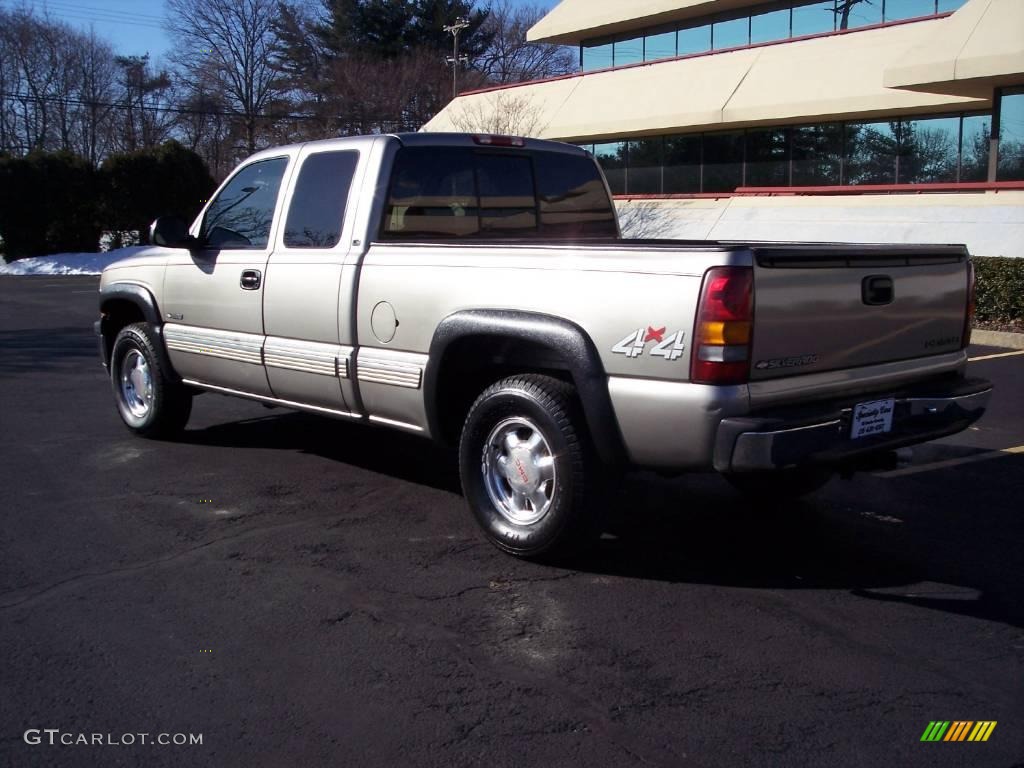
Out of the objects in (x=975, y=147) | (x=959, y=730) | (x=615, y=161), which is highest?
(x=615, y=161)

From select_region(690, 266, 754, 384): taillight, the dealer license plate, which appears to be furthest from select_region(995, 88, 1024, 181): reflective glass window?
select_region(690, 266, 754, 384): taillight

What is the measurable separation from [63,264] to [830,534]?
29.5 m

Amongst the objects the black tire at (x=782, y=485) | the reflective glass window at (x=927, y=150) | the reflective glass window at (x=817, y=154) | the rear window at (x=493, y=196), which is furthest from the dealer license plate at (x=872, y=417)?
the reflective glass window at (x=817, y=154)

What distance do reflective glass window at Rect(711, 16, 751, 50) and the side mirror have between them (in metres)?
24.5

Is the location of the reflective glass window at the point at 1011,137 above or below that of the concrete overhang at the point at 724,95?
below

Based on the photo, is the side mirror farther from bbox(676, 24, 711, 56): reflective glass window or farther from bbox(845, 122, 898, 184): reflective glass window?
bbox(676, 24, 711, 56): reflective glass window

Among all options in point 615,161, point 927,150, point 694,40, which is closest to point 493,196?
point 927,150

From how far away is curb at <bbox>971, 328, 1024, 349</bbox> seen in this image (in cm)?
1317

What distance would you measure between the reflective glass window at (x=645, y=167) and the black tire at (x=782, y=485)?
23990 millimetres

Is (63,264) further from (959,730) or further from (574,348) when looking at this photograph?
(959,730)

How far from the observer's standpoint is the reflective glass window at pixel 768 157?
2650cm

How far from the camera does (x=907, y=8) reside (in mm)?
25516

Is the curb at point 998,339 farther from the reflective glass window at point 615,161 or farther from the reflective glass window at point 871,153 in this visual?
the reflective glass window at point 615,161

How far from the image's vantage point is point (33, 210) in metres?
32.0
